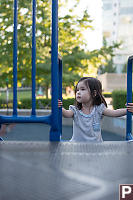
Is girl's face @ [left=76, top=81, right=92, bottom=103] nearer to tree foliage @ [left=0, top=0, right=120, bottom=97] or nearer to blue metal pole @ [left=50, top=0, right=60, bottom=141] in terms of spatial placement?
blue metal pole @ [left=50, top=0, right=60, bottom=141]

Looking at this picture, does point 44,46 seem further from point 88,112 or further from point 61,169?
point 61,169

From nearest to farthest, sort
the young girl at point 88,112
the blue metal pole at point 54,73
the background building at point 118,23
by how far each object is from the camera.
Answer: the blue metal pole at point 54,73
the young girl at point 88,112
the background building at point 118,23

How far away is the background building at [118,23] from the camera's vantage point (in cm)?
5428

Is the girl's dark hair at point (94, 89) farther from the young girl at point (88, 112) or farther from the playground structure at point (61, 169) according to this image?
the playground structure at point (61, 169)

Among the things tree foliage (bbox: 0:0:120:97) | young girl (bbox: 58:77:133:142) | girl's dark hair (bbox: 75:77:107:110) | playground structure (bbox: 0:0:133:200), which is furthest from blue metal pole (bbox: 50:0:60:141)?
tree foliage (bbox: 0:0:120:97)

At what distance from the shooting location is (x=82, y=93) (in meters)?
2.09

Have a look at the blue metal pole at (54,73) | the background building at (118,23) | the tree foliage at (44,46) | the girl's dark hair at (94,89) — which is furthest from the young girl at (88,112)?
the background building at (118,23)

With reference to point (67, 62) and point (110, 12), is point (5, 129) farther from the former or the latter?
point (110, 12)

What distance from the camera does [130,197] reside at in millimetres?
734

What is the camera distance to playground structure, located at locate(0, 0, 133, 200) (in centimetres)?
68

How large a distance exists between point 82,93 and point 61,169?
1.25 meters

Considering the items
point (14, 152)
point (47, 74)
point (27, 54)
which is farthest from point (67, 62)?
point (14, 152)

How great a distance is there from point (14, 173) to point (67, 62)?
9192 mm

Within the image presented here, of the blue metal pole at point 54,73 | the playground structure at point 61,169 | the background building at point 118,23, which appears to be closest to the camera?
the playground structure at point 61,169
